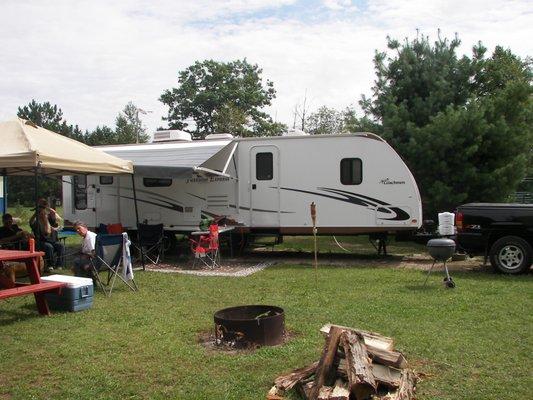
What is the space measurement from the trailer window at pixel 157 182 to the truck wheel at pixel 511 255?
7.14m

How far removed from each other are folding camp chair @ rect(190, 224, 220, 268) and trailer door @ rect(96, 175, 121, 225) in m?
2.95

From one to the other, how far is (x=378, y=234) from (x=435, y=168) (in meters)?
2.61

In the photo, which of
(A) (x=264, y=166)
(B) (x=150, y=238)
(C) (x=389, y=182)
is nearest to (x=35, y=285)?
(B) (x=150, y=238)

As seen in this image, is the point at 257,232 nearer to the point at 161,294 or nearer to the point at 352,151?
the point at 352,151

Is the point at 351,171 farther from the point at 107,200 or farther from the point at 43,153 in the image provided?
the point at 43,153

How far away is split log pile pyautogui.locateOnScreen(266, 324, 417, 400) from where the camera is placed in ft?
Answer: 13.6

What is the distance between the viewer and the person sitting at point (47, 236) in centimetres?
1052

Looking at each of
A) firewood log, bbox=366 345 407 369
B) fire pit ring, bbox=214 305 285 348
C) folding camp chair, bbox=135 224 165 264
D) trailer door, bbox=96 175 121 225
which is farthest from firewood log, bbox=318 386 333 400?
trailer door, bbox=96 175 121 225

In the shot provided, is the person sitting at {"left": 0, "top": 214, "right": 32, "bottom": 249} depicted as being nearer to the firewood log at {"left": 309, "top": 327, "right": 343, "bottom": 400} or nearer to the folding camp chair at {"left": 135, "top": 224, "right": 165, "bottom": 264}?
the folding camp chair at {"left": 135, "top": 224, "right": 165, "bottom": 264}

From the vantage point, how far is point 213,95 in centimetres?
4397

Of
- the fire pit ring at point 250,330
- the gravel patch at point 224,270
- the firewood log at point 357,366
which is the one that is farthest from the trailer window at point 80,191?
the firewood log at point 357,366

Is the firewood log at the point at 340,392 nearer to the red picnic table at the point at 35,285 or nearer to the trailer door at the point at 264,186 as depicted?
the red picnic table at the point at 35,285

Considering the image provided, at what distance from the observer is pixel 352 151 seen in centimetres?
1200

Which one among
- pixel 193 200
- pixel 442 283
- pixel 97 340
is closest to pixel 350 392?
pixel 97 340
